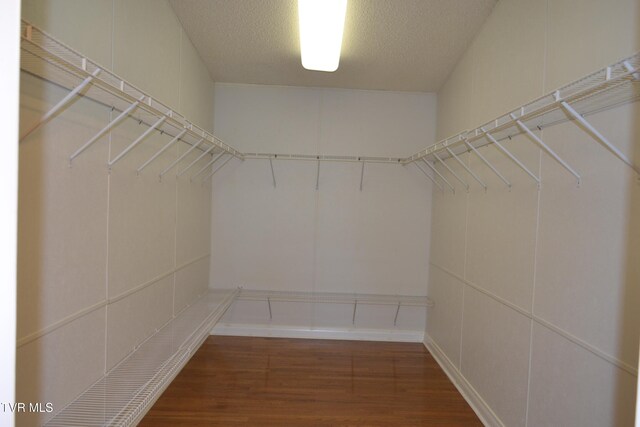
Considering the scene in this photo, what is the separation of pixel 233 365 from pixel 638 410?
289 cm

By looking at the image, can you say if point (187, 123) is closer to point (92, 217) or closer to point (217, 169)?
point (92, 217)

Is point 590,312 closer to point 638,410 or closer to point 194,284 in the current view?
point 638,410

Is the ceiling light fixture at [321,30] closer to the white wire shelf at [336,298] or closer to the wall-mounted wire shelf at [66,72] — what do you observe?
the wall-mounted wire shelf at [66,72]

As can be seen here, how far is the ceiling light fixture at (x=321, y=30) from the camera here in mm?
1776

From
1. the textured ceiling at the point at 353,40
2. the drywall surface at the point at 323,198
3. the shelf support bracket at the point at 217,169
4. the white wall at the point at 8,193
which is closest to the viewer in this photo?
the white wall at the point at 8,193

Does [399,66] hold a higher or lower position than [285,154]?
higher

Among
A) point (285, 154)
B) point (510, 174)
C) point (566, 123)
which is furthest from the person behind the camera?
point (285, 154)

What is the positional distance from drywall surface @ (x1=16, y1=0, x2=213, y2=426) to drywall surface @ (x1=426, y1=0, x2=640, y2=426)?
1976mm

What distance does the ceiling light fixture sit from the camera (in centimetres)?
178

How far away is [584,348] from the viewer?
147cm

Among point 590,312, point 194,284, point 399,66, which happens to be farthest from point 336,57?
point 194,284

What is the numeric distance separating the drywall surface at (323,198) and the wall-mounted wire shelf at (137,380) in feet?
4.01

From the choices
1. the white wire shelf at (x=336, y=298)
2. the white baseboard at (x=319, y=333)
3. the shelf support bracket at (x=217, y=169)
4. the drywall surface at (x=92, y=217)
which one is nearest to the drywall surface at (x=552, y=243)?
the white wire shelf at (x=336, y=298)

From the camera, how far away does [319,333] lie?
12.5ft
